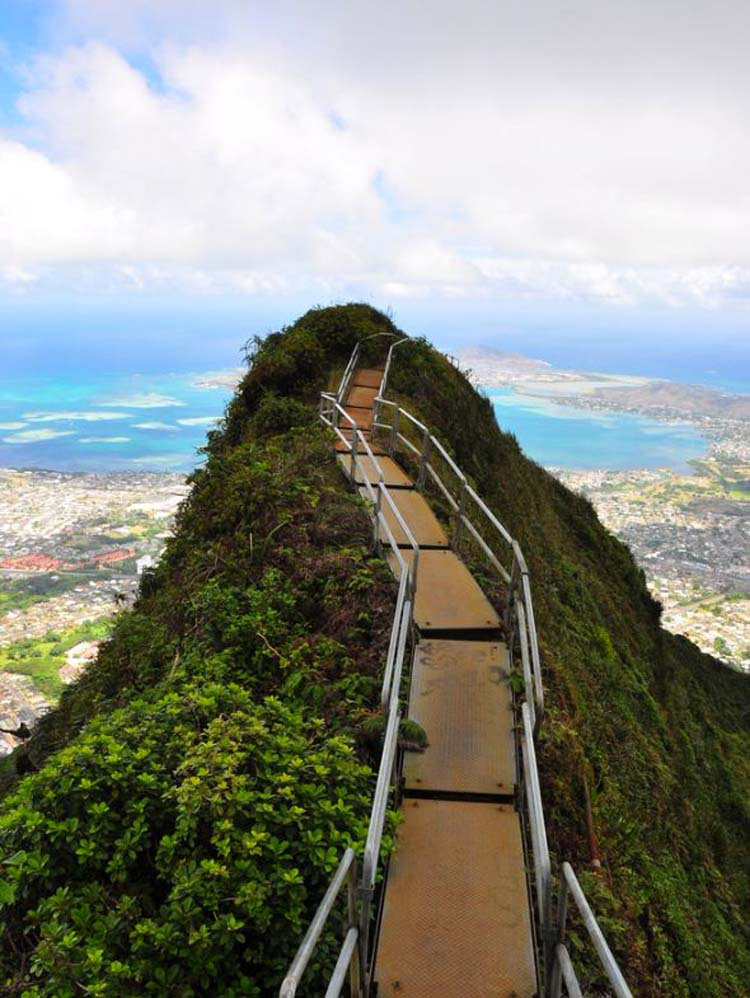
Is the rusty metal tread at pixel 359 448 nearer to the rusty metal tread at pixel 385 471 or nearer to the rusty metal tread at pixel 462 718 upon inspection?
the rusty metal tread at pixel 385 471

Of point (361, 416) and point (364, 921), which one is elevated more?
point (361, 416)

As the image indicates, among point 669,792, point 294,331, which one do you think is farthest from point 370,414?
point 669,792

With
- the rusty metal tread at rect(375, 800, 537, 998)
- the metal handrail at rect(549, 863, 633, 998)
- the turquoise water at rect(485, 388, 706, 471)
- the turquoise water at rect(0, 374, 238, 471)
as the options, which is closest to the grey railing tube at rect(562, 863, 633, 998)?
the metal handrail at rect(549, 863, 633, 998)

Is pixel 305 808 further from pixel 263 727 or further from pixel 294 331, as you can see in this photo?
pixel 294 331

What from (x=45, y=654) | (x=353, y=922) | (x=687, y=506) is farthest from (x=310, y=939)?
(x=687, y=506)

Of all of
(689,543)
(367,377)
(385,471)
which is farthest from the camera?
(689,543)

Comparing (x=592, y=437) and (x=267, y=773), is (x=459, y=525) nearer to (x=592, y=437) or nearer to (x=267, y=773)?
(x=267, y=773)
